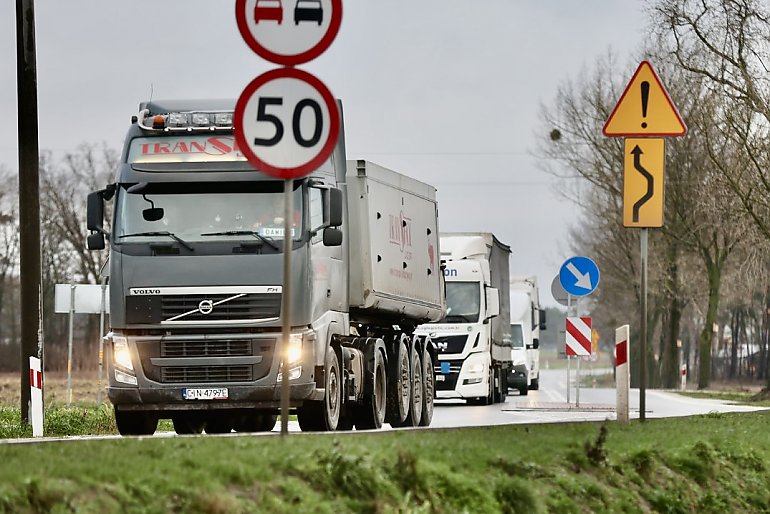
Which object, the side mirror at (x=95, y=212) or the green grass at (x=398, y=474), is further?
the side mirror at (x=95, y=212)

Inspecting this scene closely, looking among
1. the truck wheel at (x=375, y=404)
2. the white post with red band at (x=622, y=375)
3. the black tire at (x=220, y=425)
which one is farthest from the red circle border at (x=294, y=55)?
the black tire at (x=220, y=425)

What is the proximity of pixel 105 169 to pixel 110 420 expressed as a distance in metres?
65.6

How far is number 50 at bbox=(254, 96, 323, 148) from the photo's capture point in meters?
10.6

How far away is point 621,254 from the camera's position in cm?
6612

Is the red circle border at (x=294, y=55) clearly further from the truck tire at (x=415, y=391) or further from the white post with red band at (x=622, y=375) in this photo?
the truck tire at (x=415, y=391)

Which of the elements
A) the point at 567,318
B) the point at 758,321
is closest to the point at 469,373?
the point at 567,318

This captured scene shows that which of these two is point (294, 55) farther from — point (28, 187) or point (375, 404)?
point (28, 187)

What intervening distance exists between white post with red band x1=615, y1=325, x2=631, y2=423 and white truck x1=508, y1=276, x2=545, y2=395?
34.5 meters

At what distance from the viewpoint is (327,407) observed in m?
18.5

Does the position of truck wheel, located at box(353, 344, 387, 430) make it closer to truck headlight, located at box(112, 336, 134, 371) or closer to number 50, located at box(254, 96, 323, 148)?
truck headlight, located at box(112, 336, 134, 371)

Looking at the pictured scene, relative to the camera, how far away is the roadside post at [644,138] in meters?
15.7

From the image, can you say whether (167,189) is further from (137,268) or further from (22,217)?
(22,217)

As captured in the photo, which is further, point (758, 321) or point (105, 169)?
point (758, 321)

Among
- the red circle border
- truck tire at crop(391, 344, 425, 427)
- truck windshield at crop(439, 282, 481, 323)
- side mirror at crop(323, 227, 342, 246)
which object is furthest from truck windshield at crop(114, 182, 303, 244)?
truck windshield at crop(439, 282, 481, 323)
